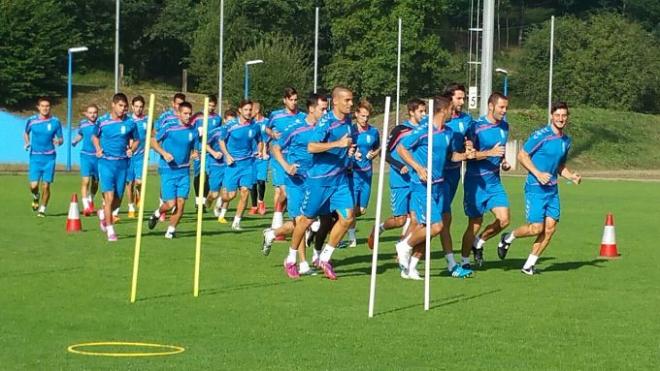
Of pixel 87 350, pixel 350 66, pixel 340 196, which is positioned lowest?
pixel 87 350

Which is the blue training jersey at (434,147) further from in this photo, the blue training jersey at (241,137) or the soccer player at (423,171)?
the blue training jersey at (241,137)

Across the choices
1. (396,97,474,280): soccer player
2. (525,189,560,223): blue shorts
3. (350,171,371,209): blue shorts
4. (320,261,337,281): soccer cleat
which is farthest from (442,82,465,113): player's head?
(350,171,371,209): blue shorts

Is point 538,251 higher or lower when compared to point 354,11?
lower

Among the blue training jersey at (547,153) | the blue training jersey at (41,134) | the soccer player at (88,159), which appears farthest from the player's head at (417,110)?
the blue training jersey at (41,134)

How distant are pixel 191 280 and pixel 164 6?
3279 inches

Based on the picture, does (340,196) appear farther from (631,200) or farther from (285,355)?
(631,200)

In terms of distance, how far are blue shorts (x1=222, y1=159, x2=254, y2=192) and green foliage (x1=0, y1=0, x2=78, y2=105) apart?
4916 centimetres

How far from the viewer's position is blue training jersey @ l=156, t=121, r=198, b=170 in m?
19.7

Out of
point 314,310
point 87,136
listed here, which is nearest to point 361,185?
point 314,310

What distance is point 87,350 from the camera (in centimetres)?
988

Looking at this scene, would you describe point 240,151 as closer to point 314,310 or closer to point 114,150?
point 114,150

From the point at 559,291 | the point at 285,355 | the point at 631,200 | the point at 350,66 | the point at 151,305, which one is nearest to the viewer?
the point at 285,355

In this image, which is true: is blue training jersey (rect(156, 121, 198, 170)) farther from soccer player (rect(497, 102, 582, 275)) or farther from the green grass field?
soccer player (rect(497, 102, 582, 275))

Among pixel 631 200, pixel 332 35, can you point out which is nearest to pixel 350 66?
pixel 332 35
